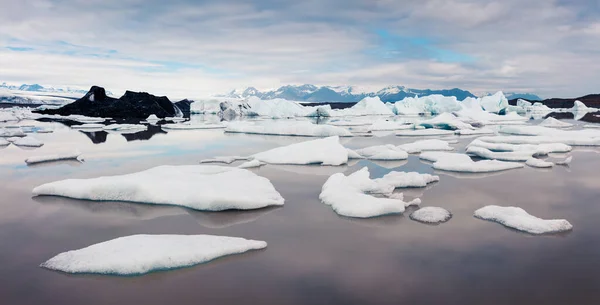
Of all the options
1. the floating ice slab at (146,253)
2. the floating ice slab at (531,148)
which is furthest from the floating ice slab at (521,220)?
the floating ice slab at (531,148)

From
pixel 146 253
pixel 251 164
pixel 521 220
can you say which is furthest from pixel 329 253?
pixel 251 164

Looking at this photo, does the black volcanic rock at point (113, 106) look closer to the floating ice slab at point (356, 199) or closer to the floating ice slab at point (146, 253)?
the floating ice slab at point (356, 199)

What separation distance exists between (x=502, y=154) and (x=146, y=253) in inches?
308

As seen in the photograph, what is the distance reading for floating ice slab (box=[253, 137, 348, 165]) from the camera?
805cm

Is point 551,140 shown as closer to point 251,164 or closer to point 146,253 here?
point 251,164

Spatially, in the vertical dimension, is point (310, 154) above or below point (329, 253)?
above

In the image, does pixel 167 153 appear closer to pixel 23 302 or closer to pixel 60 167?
pixel 60 167

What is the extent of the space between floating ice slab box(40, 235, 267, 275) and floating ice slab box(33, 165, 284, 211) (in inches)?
45.0

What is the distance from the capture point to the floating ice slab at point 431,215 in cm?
430

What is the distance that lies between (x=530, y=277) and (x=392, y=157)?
5654 millimetres

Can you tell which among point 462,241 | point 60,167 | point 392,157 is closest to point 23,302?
point 462,241

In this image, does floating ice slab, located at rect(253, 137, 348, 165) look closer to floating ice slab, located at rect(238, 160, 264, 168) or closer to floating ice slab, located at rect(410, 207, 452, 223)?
floating ice slab, located at rect(238, 160, 264, 168)

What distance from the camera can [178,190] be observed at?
5016 mm

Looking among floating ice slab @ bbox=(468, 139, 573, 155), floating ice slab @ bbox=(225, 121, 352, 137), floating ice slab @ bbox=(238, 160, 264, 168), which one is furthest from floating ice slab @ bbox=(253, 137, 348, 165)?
floating ice slab @ bbox=(225, 121, 352, 137)
